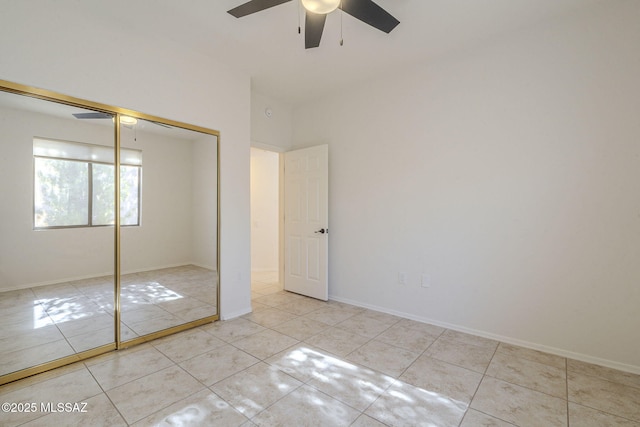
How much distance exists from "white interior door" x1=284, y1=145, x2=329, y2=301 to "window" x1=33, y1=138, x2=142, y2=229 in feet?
7.08

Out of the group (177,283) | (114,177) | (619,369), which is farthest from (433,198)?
(114,177)

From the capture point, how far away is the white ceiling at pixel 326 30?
2.31 meters

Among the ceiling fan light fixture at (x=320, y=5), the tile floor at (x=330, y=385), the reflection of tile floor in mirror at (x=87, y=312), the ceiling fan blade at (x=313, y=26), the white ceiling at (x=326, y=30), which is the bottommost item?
the tile floor at (x=330, y=385)

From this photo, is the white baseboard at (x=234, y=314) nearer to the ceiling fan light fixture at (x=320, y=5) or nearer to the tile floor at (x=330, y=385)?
the tile floor at (x=330, y=385)

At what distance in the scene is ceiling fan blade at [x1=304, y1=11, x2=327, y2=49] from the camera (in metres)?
2.01

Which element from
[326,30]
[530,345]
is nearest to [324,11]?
[326,30]

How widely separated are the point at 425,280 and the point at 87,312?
132 inches

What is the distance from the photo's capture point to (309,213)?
13.6 feet

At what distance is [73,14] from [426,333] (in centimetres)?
426

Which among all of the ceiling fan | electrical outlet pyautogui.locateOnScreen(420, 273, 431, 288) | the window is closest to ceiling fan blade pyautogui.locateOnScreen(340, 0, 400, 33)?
the ceiling fan

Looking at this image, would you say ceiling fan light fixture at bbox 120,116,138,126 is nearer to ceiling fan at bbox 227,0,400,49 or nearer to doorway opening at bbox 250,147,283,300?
ceiling fan at bbox 227,0,400,49

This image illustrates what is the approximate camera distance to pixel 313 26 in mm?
2107

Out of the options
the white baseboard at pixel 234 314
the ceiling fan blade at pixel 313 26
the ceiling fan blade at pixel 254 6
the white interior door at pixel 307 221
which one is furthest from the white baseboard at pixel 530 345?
the ceiling fan blade at pixel 254 6

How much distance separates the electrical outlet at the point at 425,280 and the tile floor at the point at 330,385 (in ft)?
1.74
